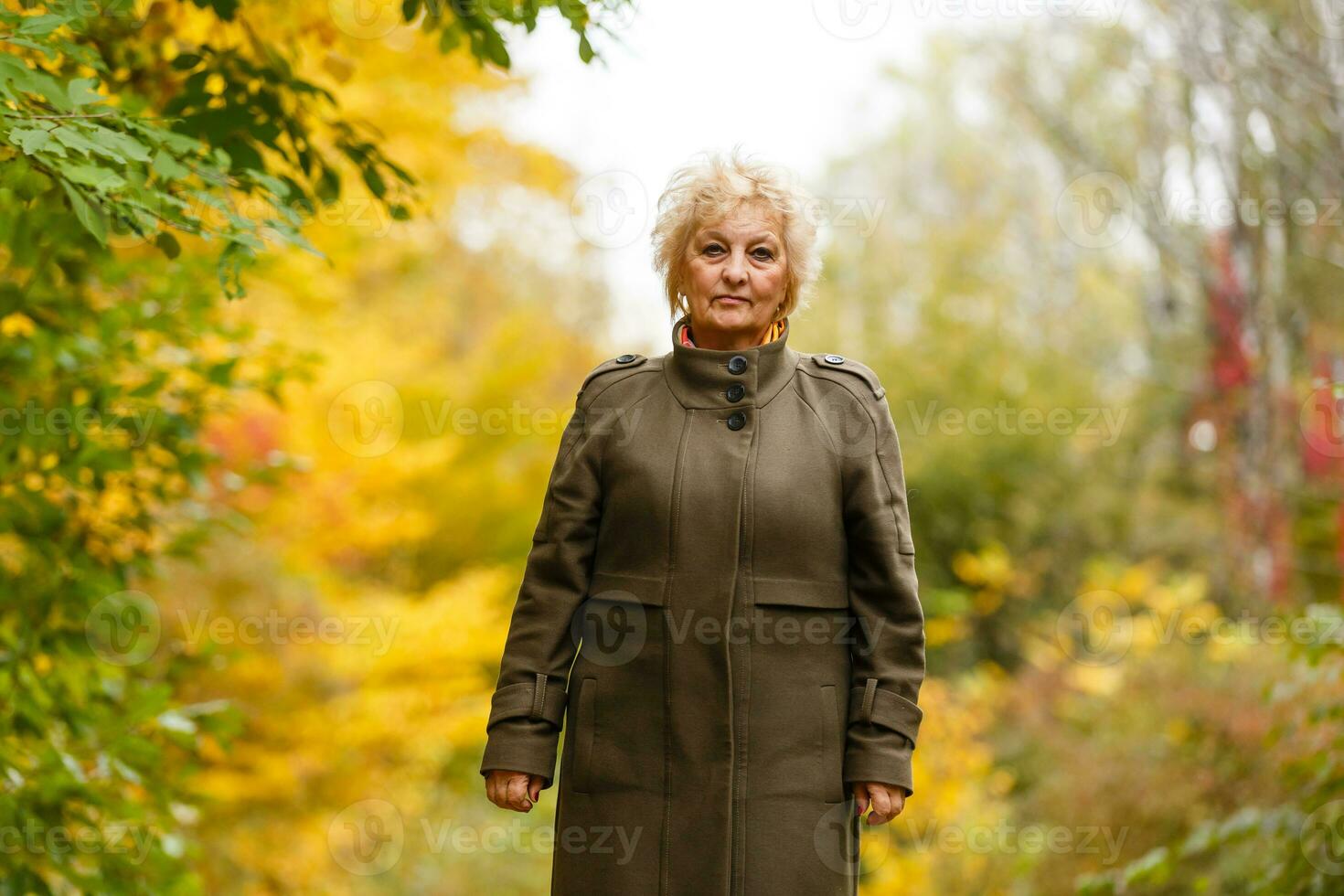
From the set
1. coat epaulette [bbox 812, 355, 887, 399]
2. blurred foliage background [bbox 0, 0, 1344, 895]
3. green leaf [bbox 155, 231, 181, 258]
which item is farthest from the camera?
blurred foliage background [bbox 0, 0, 1344, 895]

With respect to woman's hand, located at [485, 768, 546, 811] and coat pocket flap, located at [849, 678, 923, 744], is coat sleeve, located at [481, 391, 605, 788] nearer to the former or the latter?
woman's hand, located at [485, 768, 546, 811]

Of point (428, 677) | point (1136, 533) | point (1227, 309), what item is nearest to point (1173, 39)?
point (1227, 309)

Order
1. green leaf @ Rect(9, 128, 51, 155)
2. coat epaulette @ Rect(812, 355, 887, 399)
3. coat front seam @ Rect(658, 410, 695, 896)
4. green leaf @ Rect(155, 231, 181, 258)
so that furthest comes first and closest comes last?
Answer: green leaf @ Rect(155, 231, 181, 258), coat epaulette @ Rect(812, 355, 887, 399), coat front seam @ Rect(658, 410, 695, 896), green leaf @ Rect(9, 128, 51, 155)

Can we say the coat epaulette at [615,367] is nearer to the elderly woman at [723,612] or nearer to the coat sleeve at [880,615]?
the elderly woman at [723,612]

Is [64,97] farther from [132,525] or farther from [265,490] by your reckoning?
[265,490]

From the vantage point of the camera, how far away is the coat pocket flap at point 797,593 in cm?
221

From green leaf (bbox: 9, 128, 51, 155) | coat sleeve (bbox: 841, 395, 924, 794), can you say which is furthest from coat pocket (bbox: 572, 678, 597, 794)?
green leaf (bbox: 9, 128, 51, 155)

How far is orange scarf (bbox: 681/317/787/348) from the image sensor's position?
7.75 ft

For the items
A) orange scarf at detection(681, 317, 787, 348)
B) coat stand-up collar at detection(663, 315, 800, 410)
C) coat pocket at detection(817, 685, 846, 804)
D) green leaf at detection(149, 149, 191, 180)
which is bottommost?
coat pocket at detection(817, 685, 846, 804)

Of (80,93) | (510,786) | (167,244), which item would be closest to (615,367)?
(510,786)

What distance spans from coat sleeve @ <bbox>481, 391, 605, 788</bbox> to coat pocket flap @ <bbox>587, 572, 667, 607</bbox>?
0.10 ft

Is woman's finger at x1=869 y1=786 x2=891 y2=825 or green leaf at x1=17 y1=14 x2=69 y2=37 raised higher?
green leaf at x1=17 y1=14 x2=69 y2=37

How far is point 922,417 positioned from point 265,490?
18.4 feet

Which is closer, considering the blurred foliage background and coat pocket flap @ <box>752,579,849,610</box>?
coat pocket flap @ <box>752,579,849,610</box>
